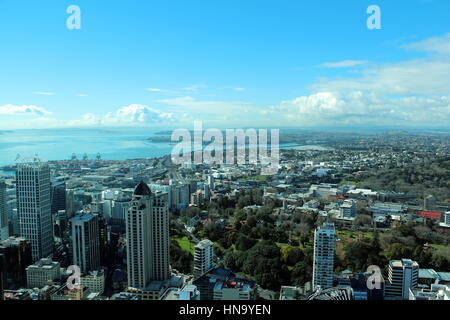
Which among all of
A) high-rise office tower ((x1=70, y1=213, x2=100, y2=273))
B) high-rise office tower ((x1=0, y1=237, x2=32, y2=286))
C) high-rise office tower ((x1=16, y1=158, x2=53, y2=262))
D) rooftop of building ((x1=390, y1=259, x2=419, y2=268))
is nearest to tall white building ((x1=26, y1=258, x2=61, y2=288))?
high-rise office tower ((x1=0, y1=237, x2=32, y2=286))

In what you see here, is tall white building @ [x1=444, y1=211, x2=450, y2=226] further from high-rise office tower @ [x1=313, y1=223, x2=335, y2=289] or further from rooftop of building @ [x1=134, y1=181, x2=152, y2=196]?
rooftop of building @ [x1=134, y1=181, x2=152, y2=196]

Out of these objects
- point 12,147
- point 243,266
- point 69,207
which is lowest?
point 243,266

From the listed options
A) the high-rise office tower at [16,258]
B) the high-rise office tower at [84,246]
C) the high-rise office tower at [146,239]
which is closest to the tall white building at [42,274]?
the high-rise office tower at [16,258]

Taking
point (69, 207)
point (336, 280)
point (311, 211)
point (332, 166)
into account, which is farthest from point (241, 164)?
point (336, 280)

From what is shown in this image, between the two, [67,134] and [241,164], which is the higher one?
[67,134]

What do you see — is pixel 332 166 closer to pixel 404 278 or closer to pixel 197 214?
pixel 197 214

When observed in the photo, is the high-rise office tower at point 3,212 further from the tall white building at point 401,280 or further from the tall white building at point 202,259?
the tall white building at point 401,280

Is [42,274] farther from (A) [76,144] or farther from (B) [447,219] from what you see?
(B) [447,219]
